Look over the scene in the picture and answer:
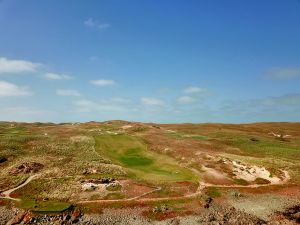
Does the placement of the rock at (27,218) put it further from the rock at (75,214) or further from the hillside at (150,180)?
the rock at (75,214)

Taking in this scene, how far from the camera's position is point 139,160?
285 ft

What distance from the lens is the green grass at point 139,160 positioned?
72.3m

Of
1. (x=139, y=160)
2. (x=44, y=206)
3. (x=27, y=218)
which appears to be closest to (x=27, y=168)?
(x=44, y=206)

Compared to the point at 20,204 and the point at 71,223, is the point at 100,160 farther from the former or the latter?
the point at 71,223

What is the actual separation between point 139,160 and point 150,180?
19072mm

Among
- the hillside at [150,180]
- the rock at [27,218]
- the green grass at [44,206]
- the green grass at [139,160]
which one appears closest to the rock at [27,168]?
the hillside at [150,180]

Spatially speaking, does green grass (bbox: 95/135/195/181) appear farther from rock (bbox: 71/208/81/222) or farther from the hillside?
rock (bbox: 71/208/81/222)

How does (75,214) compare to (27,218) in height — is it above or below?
above

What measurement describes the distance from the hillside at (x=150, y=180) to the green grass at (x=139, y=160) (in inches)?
9.0

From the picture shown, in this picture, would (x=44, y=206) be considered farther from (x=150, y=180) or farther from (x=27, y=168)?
(x=150, y=180)

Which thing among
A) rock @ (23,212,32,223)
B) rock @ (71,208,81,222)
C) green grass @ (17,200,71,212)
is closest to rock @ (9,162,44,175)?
green grass @ (17,200,71,212)

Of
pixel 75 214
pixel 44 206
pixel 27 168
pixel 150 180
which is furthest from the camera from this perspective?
pixel 27 168

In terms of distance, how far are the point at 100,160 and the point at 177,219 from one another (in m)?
36.8

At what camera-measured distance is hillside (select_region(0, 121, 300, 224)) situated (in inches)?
2125
